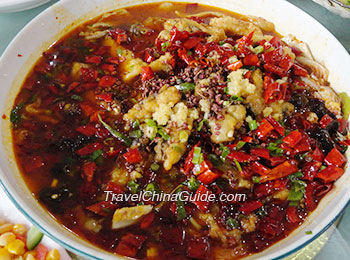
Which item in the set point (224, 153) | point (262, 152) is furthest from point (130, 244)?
point (262, 152)

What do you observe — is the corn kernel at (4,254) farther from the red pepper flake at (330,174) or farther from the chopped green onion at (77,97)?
the red pepper flake at (330,174)

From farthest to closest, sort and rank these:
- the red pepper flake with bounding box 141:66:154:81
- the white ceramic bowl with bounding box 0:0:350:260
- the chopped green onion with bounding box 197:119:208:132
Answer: the red pepper flake with bounding box 141:66:154:81, the chopped green onion with bounding box 197:119:208:132, the white ceramic bowl with bounding box 0:0:350:260

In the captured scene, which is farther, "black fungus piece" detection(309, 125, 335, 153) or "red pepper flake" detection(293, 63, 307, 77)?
"red pepper flake" detection(293, 63, 307, 77)

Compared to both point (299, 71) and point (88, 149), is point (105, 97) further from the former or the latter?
point (299, 71)

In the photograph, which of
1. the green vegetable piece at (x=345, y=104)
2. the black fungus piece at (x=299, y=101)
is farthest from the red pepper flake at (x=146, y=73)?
the green vegetable piece at (x=345, y=104)

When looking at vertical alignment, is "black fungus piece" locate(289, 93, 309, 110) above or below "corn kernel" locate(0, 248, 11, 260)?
above

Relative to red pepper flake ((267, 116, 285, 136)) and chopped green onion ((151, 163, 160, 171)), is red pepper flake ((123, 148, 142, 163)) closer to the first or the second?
chopped green onion ((151, 163, 160, 171))

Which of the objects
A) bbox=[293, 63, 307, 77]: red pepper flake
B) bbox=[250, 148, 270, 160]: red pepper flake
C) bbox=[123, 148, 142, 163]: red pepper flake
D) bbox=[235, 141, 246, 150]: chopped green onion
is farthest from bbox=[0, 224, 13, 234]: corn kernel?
bbox=[293, 63, 307, 77]: red pepper flake
